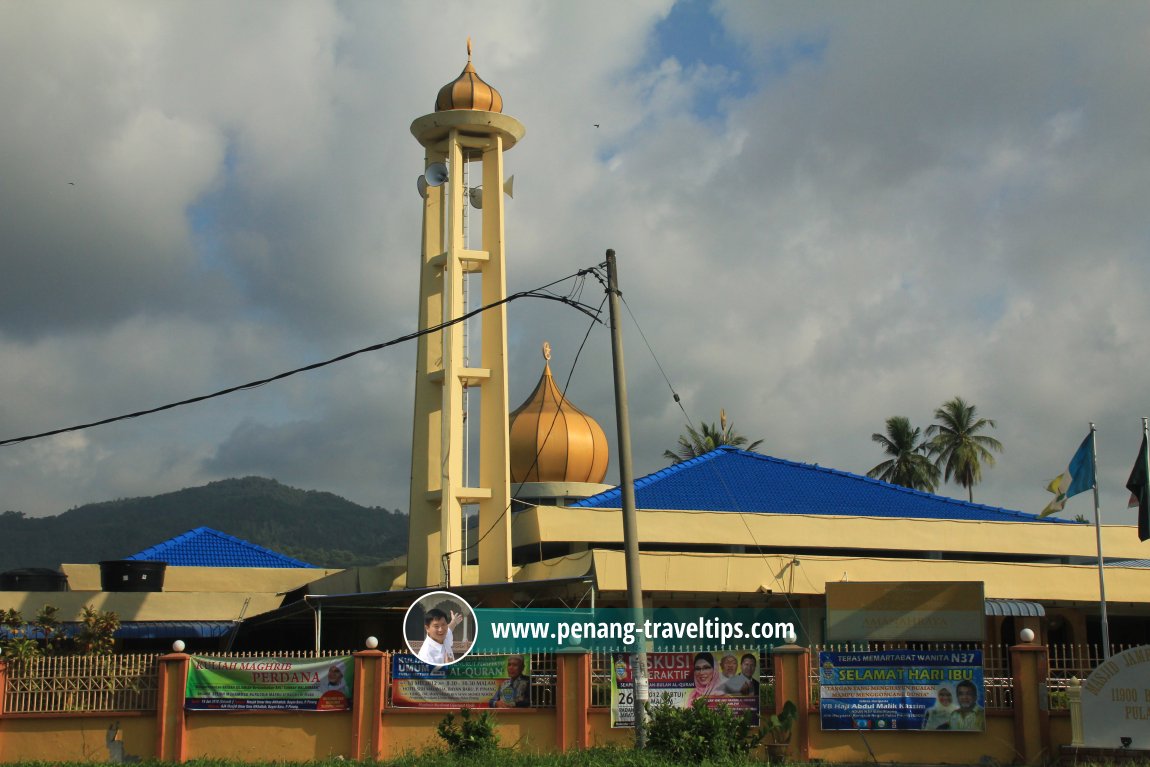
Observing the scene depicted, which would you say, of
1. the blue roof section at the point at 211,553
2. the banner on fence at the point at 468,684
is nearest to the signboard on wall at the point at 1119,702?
the banner on fence at the point at 468,684

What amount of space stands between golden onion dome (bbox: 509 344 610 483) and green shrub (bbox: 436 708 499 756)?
68.8 ft

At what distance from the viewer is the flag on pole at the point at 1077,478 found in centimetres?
2909

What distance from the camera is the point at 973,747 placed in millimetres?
19922

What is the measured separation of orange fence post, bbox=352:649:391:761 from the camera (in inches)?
827

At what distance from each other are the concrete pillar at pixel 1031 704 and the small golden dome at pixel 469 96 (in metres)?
19.9

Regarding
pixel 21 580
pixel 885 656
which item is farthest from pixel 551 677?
pixel 21 580

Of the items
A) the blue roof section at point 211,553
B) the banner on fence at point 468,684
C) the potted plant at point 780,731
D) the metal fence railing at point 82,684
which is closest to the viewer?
the potted plant at point 780,731

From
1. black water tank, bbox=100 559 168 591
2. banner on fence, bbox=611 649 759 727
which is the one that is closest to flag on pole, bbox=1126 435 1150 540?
banner on fence, bbox=611 649 759 727

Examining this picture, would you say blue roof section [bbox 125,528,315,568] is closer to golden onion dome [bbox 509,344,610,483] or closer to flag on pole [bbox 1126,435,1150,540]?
golden onion dome [bbox 509,344,610,483]

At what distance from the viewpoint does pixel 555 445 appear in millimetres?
40562

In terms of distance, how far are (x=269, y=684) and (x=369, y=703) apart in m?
1.75

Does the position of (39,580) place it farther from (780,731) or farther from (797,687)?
(780,731)

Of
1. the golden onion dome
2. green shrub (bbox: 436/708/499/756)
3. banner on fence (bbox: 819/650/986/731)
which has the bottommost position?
green shrub (bbox: 436/708/499/756)

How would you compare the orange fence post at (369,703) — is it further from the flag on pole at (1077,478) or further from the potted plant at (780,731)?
the flag on pole at (1077,478)
